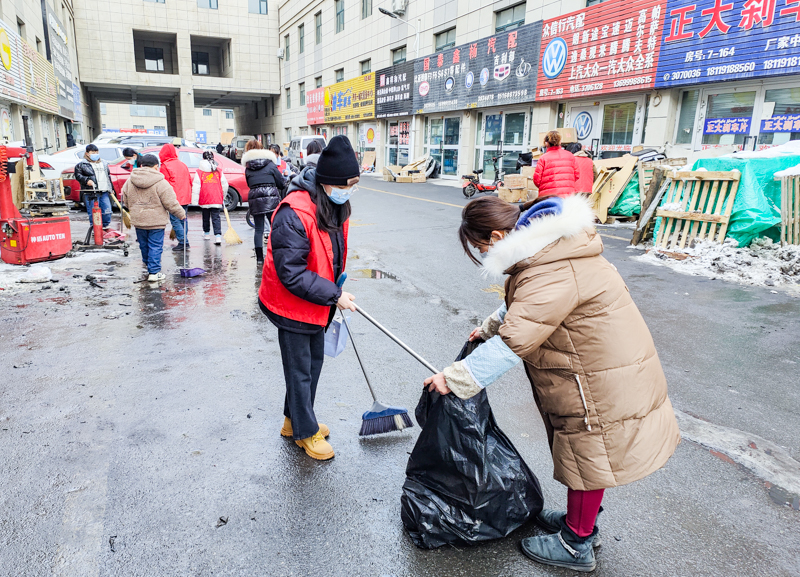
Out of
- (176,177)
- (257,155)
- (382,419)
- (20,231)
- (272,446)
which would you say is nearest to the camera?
(272,446)

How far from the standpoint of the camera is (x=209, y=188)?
9.05 metres

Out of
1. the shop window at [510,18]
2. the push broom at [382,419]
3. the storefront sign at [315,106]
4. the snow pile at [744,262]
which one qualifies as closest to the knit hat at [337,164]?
the push broom at [382,419]

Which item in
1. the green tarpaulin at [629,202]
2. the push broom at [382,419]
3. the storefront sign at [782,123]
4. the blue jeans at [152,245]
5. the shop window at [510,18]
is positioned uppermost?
the shop window at [510,18]

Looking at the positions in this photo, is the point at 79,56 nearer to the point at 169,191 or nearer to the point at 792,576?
the point at 169,191

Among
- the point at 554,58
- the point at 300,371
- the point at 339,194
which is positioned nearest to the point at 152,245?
the point at 300,371

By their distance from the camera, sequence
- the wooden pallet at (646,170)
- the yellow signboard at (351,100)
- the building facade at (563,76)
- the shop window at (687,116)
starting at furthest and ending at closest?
the yellow signboard at (351,100)
the shop window at (687,116)
the building facade at (563,76)
the wooden pallet at (646,170)

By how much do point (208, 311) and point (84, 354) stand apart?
1440 millimetres

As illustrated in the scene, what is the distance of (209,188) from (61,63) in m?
26.2

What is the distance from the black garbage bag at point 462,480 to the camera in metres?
2.23

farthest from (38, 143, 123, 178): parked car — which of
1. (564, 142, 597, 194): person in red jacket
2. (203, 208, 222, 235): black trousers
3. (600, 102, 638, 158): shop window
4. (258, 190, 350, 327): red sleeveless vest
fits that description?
(600, 102, 638, 158): shop window

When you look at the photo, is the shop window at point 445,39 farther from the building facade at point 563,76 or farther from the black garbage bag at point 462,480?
the black garbage bag at point 462,480

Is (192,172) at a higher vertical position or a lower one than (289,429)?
higher

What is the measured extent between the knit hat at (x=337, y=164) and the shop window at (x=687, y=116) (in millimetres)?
13532

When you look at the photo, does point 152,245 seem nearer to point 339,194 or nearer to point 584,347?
point 339,194
